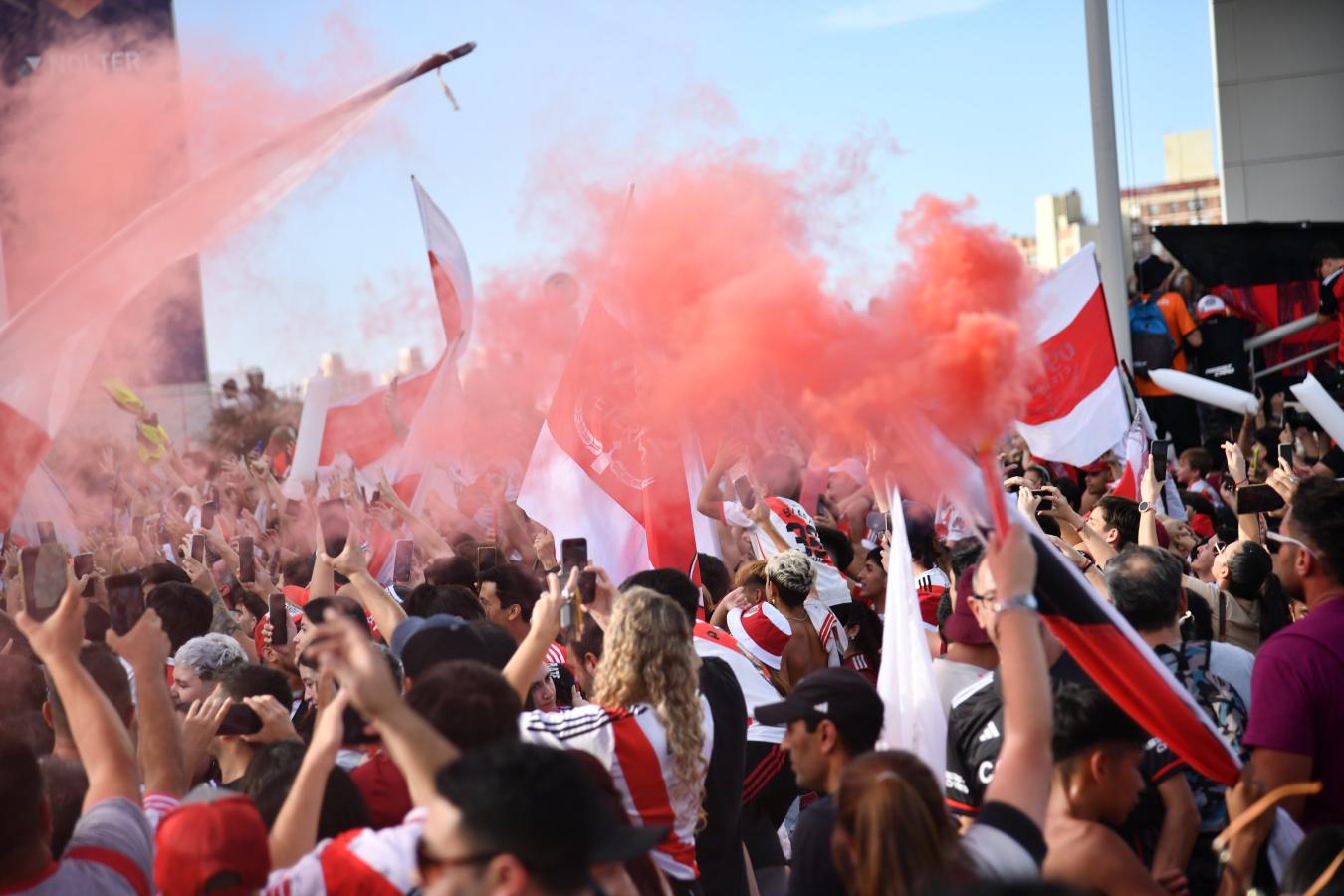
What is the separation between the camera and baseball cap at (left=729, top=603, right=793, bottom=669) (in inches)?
279

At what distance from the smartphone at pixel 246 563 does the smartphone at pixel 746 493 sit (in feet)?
11.1

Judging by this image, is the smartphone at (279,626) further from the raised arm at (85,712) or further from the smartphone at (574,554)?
the raised arm at (85,712)

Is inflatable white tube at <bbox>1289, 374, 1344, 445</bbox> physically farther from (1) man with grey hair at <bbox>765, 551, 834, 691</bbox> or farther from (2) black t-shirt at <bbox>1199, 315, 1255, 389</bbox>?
(2) black t-shirt at <bbox>1199, 315, 1255, 389</bbox>

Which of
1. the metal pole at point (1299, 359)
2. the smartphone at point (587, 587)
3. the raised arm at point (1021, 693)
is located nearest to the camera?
the raised arm at point (1021, 693)

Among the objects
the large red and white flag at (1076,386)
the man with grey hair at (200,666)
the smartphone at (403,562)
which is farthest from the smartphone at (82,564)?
the large red and white flag at (1076,386)

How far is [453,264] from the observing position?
37.5 feet

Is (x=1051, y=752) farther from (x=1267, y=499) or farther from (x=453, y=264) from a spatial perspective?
(x=453, y=264)

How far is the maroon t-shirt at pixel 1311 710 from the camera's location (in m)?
4.13

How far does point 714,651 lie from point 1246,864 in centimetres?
273

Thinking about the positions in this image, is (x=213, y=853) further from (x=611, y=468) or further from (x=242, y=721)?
(x=611, y=468)

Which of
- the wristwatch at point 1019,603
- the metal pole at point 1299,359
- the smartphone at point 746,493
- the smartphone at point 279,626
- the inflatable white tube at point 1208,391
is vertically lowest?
the metal pole at point 1299,359

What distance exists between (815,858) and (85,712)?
2.13 metres

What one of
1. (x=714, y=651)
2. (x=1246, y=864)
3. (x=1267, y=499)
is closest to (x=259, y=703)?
(x=714, y=651)

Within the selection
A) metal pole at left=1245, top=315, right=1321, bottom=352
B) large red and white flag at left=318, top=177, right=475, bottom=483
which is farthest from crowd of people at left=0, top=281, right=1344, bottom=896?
metal pole at left=1245, top=315, right=1321, bottom=352
